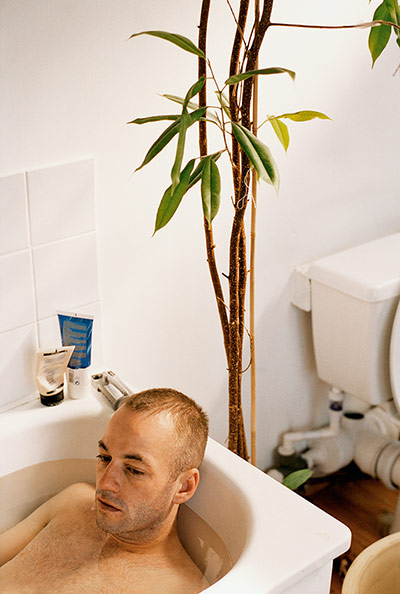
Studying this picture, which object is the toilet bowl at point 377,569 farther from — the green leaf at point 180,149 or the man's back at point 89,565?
the green leaf at point 180,149

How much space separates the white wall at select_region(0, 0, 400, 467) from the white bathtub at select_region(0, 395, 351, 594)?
0.69ft

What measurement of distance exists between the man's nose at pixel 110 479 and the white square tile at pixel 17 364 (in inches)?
12.5

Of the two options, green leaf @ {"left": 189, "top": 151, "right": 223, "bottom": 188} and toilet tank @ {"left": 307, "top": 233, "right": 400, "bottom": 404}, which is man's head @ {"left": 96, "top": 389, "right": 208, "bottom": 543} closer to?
green leaf @ {"left": 189, "top": 151, "right": 223, "bottom": 188}

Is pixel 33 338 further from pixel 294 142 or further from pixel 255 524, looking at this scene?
pixel 294 142

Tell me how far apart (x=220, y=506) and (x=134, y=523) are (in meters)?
0.15

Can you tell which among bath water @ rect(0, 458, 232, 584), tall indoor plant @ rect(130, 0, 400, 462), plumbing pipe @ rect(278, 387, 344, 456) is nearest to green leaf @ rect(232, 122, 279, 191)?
tall indoor plant @ rect(130, 0, 400, 462)

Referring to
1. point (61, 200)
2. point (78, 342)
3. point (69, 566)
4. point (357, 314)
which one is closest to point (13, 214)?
point (61, 200)

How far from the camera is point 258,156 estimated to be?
1.18 metres

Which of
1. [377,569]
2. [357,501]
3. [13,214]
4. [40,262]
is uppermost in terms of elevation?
[13,214]

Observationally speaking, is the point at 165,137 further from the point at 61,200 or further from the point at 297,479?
the point at 297,479

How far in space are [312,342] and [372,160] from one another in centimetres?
49

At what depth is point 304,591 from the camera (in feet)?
3.94

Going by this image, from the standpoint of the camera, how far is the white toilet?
5.90 feet

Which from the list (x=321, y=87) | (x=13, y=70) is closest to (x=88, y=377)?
(x=13, y=70)
